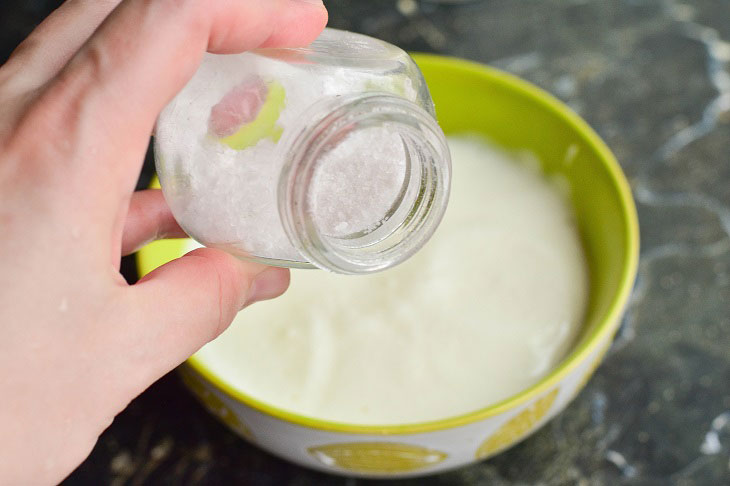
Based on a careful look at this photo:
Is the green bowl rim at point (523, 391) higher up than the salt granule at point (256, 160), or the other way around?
the salt granule at point (256, 160)

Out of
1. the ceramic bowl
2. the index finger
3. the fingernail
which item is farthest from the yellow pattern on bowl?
the index finger

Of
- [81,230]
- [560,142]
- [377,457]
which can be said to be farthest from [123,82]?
[560,142]

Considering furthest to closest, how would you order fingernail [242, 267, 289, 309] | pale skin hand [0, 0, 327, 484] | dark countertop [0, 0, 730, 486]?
dark countertop [0, 0, 730, 486]
fingernail [242, 267, 289, 309]
pale skin hand [0, 0, 327, 484]

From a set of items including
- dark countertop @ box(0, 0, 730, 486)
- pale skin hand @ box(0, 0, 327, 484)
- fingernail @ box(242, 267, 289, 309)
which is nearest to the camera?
pale skin hand @ box(0, 0, 327, 484)

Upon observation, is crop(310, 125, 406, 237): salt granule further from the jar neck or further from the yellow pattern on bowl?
the yellow pattern on bowl

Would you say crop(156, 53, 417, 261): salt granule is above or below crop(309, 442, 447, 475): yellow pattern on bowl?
above

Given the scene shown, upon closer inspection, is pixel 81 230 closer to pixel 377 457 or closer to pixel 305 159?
pixel 305 159

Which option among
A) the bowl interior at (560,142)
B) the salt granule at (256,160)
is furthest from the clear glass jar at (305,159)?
the bowl interior at (560,142)

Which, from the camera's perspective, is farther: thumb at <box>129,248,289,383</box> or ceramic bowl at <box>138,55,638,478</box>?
ceramic bowl at <box>138,55,638,478</box>

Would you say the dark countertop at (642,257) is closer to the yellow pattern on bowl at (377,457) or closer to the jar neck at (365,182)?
the yellow pattern on bowl at (377,457)
